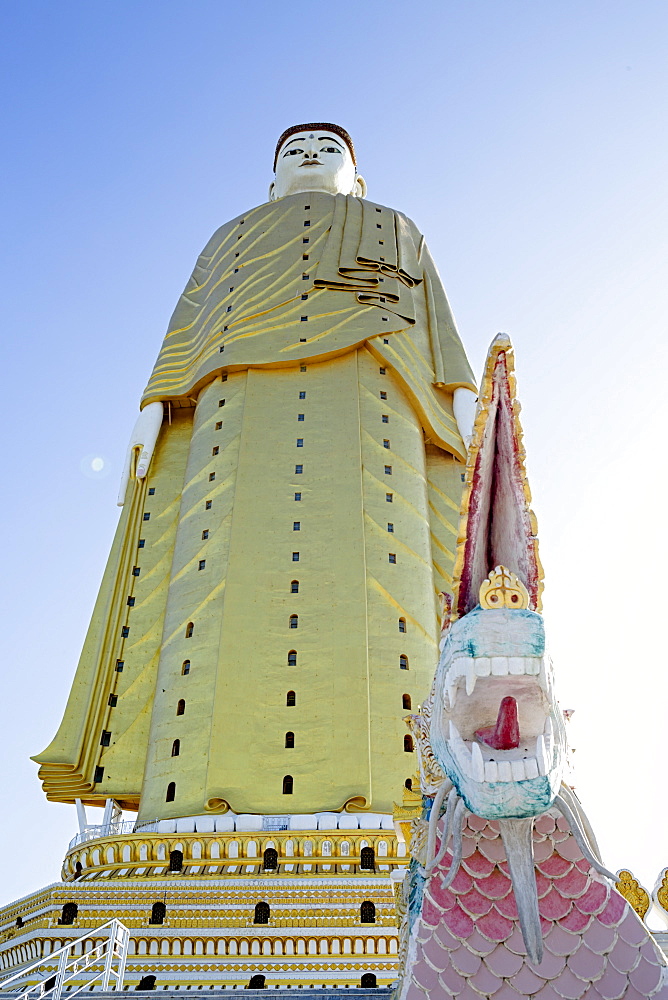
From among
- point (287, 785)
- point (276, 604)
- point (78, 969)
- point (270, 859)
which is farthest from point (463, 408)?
point (78, 969)

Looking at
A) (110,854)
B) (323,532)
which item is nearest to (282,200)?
(323,532)

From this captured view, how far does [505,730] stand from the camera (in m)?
3.17

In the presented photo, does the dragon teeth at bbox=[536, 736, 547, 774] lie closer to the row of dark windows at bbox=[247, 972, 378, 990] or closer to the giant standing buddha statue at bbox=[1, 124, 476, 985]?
the row of dark windows at bbox=[247, 972, 378, 990]

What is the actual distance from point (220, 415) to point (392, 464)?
12.2 feet

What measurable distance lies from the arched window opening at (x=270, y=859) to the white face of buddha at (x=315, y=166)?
17.1 metres

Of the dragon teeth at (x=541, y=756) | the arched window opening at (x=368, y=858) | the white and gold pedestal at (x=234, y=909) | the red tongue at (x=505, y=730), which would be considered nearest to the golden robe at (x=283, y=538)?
the white and gold pedestal at (x=234, y=909)

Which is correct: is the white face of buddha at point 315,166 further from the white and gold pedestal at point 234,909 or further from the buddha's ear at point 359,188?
the white and gold pedestal at point 234,909

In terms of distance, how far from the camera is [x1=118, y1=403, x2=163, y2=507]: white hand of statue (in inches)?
782

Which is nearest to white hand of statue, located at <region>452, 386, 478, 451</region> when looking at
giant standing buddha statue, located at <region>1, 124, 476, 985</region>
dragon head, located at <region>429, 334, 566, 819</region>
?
giant standing buddha statue, located at <region>1, 124, 476, 985</region>

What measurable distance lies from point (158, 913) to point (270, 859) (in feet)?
5.47

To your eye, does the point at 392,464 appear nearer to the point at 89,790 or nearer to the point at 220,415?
the point at 220,415

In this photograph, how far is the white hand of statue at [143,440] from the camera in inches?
782

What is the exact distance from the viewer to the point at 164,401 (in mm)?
21219

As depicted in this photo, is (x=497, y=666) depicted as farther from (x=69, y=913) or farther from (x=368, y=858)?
(x=69, y=913)
